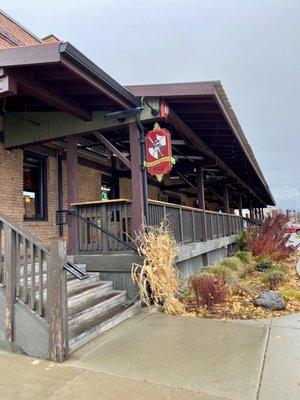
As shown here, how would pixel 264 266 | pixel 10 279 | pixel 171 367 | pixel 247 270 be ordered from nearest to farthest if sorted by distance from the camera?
pixel 171 367 < pixel 10 279 < pixel 247 270 < pixel 264 266

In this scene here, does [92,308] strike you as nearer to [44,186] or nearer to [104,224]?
[104,224]

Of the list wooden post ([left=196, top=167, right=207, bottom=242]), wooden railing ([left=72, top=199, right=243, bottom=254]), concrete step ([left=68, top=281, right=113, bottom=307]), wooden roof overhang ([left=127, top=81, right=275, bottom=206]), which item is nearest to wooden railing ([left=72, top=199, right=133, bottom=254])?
wooden railing ([left=72, top=199, right=243, bottom=254])

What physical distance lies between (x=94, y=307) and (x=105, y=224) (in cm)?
192

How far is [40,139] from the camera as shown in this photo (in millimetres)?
7621

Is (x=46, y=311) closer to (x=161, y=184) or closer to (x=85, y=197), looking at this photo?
(x=85, y=197)

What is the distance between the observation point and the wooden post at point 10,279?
453 cm

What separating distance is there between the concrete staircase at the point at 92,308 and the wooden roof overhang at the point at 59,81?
291cm

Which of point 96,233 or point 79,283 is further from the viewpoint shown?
point 96,233

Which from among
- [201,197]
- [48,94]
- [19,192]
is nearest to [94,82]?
[48,94]

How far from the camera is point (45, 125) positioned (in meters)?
7.64

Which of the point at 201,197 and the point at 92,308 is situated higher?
the point at 201,197

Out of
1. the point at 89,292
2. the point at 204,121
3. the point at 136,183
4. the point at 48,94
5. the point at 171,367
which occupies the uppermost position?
the point at 204,121

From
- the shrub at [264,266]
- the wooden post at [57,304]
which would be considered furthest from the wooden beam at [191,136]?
the wooden post at [57,304]

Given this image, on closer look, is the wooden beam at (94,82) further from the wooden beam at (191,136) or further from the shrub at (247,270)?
the shrub at (247,270)
